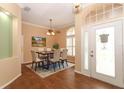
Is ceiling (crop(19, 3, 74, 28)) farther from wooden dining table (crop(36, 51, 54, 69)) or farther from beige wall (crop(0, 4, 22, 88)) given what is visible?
wooden dining table (crop(36, 51, 54, 69))

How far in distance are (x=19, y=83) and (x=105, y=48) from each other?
3222 millimetres

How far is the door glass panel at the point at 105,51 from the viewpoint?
3.51 meters

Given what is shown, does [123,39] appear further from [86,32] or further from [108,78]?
[86,32]

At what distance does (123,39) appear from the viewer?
Result: 313 cm

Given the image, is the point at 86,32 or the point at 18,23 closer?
the point at 18,23

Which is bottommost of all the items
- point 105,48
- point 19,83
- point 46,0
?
point 19,83

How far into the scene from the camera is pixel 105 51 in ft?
12.4

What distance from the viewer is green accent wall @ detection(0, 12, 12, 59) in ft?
11.4

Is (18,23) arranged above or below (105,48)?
above

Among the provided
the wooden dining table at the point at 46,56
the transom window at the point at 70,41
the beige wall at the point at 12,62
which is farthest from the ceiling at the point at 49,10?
the transom window at the point at 70,41

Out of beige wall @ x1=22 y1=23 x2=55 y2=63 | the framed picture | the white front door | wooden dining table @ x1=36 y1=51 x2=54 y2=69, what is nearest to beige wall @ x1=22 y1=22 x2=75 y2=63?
beige wall @ x1=22 y1=23 x2=55 y2=63

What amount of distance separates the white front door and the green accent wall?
124 inches
